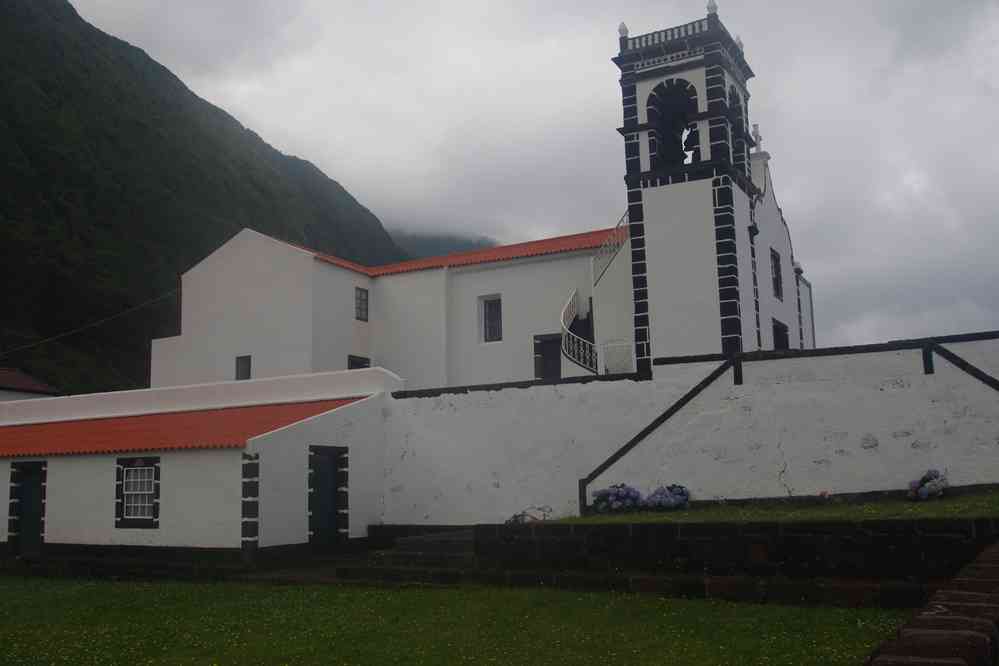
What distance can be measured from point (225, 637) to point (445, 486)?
8151 mm

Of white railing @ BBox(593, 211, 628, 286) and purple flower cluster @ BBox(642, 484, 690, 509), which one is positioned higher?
white railing @ BBox(593, 211, 628, 286)

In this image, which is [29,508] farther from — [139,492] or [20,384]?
[20,384]

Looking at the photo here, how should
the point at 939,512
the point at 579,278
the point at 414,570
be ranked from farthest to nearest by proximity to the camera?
the point at 579,278, the point at 414,570, the point at 939,512

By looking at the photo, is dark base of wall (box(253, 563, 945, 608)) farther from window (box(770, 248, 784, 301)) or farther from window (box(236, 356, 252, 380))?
window (box(236, 356, 252, 380))

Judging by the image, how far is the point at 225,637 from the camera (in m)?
9.88

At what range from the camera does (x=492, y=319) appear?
26.0 metres

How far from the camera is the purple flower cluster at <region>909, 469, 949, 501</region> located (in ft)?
41.2

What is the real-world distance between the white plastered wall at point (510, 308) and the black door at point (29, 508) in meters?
9.99

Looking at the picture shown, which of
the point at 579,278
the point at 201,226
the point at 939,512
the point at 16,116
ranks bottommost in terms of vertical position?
the point at 939,512

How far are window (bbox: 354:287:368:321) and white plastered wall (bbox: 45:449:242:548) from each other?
9.94 meters

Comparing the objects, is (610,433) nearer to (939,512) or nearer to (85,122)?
(939,512)

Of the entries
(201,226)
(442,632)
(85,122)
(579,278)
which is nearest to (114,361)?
(201,226)

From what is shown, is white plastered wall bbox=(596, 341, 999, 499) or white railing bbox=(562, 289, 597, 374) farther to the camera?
white railing bbox=(562, 289, 597, 374)

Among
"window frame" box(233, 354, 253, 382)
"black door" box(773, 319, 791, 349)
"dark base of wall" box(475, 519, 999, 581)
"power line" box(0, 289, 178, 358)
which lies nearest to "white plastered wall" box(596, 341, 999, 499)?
"dark base of wall" box(475, 519, 999, 581)
